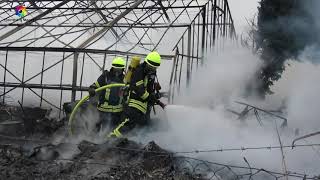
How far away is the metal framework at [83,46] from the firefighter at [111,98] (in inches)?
121

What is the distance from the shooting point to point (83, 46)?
11.6 m

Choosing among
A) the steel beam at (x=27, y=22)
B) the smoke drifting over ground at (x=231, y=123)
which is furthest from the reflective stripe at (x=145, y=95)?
the steel beam at (x=27, y=22)

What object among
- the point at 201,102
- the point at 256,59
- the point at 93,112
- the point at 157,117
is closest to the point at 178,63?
the point at 201,102

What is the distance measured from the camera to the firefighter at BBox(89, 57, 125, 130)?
8047 mm

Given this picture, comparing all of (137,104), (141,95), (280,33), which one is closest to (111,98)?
(137,104)

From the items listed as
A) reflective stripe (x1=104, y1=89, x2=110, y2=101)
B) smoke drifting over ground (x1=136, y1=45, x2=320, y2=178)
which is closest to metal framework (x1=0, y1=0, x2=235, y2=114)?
smoke drifting over ground (x1=136, y1=45, x2=320, y2=178)

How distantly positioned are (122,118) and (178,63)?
405 centimetres

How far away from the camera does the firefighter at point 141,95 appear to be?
7.64m

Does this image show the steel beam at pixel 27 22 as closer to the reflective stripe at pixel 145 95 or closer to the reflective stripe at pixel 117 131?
the reflective stripe at pixel 117 131

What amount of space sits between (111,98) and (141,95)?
2.16ft

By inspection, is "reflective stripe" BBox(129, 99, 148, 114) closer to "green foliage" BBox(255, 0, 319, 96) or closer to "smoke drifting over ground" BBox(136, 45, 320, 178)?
"smoke drifting over ground" BBox(136, 45, 320, 178)

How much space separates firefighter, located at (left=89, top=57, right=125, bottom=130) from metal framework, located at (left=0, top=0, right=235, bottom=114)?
3070 millimetres

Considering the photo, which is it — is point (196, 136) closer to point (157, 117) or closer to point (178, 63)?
point (157, 117)

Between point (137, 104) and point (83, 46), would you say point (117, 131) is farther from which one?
point (83, 46)
